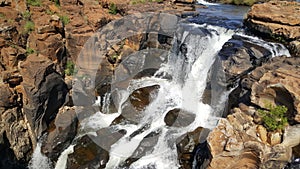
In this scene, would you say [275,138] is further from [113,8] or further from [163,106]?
[113,8]

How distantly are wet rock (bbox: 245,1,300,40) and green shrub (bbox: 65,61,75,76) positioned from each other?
943 cm

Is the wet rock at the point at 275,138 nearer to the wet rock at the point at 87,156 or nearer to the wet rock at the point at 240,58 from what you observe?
the wet rock at the point at 240,58

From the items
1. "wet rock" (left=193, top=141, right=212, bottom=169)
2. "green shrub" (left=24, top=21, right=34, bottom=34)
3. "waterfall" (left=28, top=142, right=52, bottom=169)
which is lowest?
"waterfall" (left=28, top=142, right=52, bottom=169)

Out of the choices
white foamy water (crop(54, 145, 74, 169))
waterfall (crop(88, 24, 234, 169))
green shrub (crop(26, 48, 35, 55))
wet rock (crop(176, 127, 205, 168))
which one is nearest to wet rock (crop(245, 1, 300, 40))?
waterfall (crop(88, 24, 234, 169))

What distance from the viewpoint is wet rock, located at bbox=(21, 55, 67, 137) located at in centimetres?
1181

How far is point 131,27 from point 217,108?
6.23m

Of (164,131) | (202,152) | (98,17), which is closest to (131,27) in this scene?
(98,17)

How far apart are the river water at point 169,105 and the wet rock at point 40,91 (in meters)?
1.34

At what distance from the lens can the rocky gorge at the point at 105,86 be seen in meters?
8.42

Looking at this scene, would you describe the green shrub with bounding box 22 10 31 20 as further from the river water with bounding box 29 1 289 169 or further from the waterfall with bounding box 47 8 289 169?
the river water with bounding box 29 1 289 169

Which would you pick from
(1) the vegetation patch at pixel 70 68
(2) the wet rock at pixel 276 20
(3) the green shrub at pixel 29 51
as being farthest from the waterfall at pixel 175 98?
(3) the green shrub at pixel 29 51

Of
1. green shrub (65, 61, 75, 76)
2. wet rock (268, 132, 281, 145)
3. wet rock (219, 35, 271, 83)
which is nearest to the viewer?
wet rock (268, 132, 281, 145)

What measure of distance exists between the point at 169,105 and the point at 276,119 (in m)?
5.76

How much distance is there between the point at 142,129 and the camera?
1239 cm
